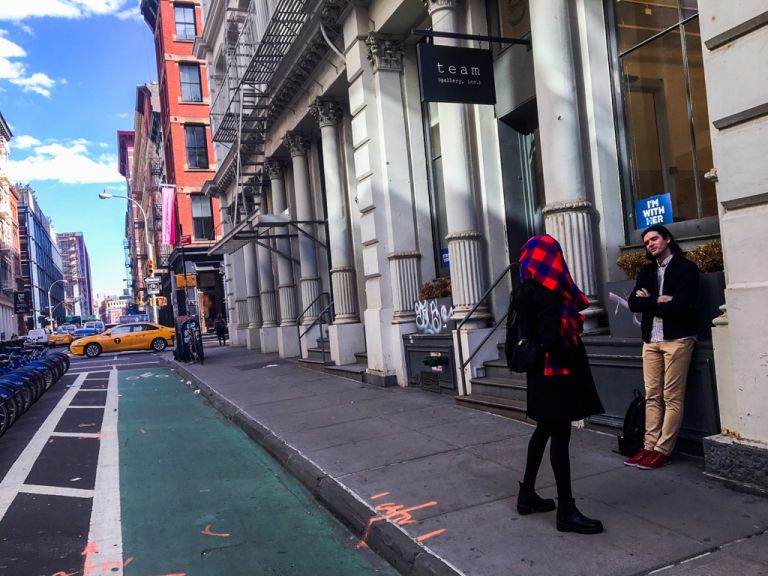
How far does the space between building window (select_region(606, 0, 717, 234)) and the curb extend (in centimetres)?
424

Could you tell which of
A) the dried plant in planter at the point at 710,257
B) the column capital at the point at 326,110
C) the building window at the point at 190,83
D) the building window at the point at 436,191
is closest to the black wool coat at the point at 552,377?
the dried plant in planter at the point at 710,257

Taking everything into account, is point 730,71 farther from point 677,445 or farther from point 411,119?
point 411,119

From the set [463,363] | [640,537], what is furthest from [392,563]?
[463,363]

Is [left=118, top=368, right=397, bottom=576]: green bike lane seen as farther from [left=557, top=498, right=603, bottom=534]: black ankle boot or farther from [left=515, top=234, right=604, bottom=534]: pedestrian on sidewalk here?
[left=515, top=234, right=604, bottom=534]: pedestrian on sidewalk

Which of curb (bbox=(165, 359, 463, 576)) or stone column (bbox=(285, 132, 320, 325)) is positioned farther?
stone column (bbox=(285, 132, 320, 325))

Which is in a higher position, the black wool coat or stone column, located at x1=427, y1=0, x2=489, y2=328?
stone column, located at x1=427, y1=0, x2=489, y2=328

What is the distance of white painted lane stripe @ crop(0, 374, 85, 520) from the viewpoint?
614cm

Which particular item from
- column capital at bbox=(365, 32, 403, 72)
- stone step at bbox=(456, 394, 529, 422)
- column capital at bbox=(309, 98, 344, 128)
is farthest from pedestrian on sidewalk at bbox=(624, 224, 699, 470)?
column capital at bbox=(309, 98, 344, 128)

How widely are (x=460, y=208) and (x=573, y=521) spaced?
577 centimetres

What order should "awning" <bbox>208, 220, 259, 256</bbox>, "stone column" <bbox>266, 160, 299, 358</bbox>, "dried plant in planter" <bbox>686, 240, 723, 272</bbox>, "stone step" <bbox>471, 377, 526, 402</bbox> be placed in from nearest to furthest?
"dried plant in planter" <bbox>686, 240, 723, 272</bbox> → "stone step" <bbox>471, 377, 526, 402</bbox> → "awning" <bbox>208, 220, 259, 256</bbox> → "stone column" <bbox>266, 160, 299, 358</bbox>

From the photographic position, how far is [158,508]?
553cm

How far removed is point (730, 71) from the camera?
4.45 m

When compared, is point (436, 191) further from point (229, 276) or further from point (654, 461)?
point (229, 276)

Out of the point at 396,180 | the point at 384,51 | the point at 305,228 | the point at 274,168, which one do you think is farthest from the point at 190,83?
the point at 396,180
